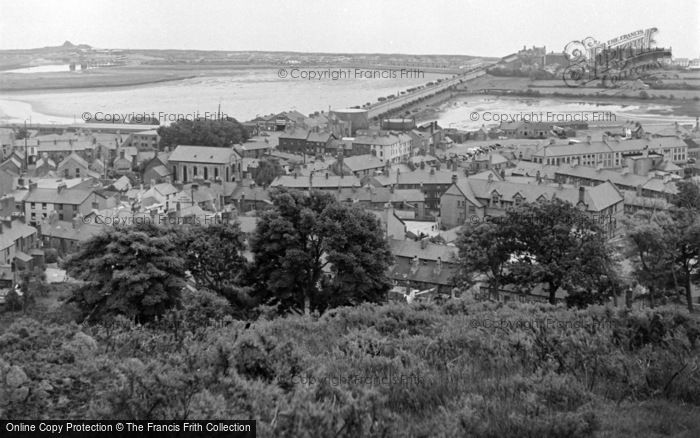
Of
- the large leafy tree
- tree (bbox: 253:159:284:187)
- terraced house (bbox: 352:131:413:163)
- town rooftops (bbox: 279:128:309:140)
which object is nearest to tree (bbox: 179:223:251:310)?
the large leafy tree

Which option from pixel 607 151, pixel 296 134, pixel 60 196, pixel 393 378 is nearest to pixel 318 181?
pixel 60 196

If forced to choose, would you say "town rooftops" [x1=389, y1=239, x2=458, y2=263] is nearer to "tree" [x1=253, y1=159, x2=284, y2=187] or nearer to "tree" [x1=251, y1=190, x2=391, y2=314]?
"tree" [x1=251, y1=190, x2=391, y2=314]

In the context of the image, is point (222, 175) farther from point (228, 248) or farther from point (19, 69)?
point (19, 69)

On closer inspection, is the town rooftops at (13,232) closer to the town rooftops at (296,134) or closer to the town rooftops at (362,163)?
the town rooftops at (362,163)

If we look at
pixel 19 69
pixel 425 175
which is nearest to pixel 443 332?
pixel 425 175

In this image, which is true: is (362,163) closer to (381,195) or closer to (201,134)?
(381,195)
